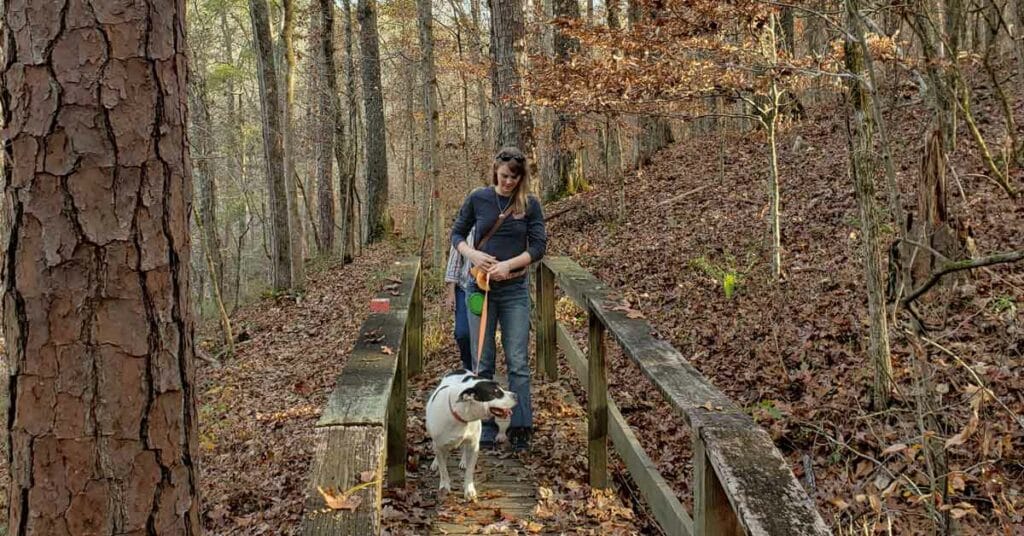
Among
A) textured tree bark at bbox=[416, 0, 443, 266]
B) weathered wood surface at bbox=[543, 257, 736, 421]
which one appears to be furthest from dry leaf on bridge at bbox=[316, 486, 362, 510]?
textured tree bark at bbox=[416, 0, 443, 266]

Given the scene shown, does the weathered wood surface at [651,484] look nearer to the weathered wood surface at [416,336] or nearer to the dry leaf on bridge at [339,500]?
the dry leaf on bridge at [339,500]

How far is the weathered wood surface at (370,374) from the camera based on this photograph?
9.41 ft

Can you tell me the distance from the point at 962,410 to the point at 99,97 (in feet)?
16.4

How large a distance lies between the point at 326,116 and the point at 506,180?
15.7 m

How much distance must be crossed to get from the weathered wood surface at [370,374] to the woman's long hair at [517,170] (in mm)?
1075

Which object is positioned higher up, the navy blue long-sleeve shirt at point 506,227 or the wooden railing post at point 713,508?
the navy blue long-sleeve shirt at point 506,227

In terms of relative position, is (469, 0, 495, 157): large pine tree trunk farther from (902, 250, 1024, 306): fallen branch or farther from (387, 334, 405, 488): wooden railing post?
(902, 250, 1024, 306): fallen branch

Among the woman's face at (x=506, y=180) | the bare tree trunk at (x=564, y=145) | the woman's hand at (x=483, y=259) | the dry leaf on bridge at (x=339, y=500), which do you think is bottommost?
the dry leaf on bridge at (x=339, y=500)

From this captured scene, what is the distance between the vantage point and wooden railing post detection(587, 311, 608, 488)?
4.64 m

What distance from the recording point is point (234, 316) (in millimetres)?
16312

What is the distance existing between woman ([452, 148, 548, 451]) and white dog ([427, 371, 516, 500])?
21.5 inches

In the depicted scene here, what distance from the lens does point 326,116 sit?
63.9 feet

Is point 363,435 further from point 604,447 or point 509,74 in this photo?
point 509,74

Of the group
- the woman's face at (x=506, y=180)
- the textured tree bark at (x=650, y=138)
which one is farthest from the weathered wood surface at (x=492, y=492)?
the textured tree bark at (x=650, y=138)
